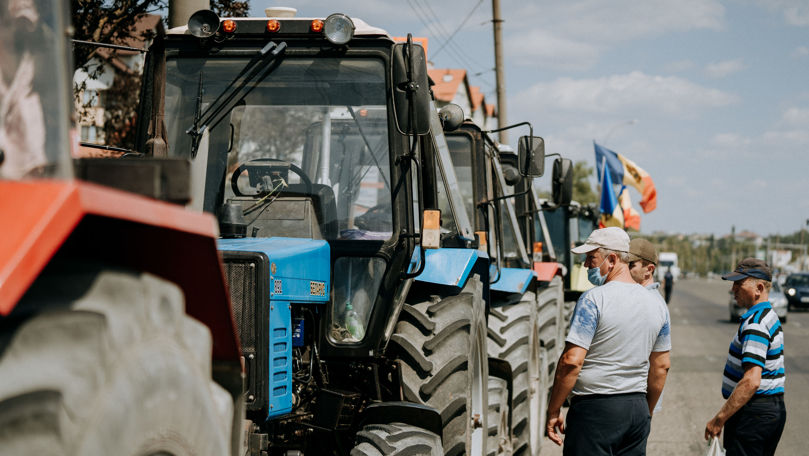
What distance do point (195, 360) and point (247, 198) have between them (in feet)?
8.90

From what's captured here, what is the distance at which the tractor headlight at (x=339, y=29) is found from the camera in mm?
5242

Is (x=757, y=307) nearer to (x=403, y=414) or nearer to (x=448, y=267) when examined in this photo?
(x=448, y=267)

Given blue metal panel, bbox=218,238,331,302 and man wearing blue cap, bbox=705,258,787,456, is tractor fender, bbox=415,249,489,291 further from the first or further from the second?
man wearing blue cap, bbox=705,258,787,456

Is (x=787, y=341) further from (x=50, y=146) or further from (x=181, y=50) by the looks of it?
(x=50, y=146)

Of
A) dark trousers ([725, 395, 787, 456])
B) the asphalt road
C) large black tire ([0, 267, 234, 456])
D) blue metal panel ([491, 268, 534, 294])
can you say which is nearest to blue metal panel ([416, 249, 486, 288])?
dark trousers ([725, 395, 787, 456])

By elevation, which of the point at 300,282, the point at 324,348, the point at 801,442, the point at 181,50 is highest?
the point at 181,50

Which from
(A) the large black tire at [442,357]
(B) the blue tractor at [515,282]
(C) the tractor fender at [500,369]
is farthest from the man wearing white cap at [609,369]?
(C) the tractor fender at [500,369]

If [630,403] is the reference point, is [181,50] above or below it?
above

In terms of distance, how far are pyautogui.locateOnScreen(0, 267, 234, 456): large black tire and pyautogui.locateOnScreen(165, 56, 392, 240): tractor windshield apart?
2.58 m

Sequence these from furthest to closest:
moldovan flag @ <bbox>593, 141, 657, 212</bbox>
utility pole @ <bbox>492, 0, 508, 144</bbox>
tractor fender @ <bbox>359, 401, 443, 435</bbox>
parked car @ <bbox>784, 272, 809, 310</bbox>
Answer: parked car @ <bbox>784, 272, 809, 310</bbox>, moldovan flag @ <bbox>593, 141, 657, 212</bbox>, utility pole @ <bbox>492, 0, 508, 144</bbox>, tractor fender @ <bbox>359, 401, 443, 435</bbox>

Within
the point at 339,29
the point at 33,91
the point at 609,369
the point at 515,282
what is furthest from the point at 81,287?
the point at 515,282

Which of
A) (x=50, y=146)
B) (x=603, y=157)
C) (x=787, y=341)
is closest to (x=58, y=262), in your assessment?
(x=50, y=146)

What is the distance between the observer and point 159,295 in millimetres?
2383

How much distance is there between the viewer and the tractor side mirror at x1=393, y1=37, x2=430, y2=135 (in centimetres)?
477
